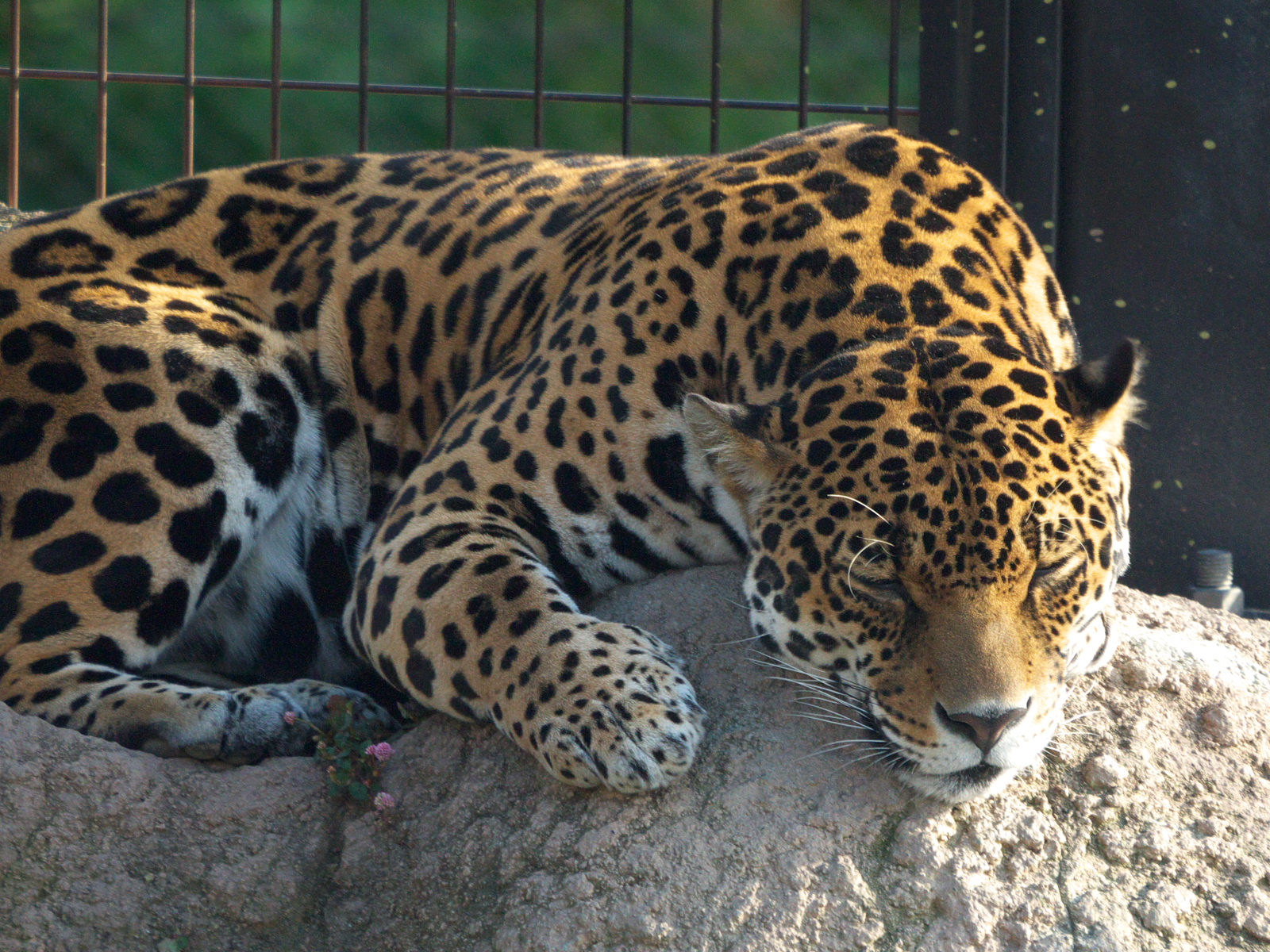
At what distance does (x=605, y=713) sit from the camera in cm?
350

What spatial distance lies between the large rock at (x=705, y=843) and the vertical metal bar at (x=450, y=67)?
3276mm

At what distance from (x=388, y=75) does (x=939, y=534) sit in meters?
19.7

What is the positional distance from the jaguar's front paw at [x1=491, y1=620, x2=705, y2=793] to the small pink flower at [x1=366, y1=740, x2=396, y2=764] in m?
0.36

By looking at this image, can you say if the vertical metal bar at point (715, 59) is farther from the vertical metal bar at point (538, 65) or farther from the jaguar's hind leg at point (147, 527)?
the jaguar's hind leg at point (147, 527)

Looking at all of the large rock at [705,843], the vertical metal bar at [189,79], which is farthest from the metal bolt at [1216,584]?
the vertical metal bar at [189,79]

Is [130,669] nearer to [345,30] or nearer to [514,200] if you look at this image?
[514,200]

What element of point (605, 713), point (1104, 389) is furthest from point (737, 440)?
point (1104, 389)

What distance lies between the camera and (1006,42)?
6258mm

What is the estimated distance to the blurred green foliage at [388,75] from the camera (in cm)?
2097

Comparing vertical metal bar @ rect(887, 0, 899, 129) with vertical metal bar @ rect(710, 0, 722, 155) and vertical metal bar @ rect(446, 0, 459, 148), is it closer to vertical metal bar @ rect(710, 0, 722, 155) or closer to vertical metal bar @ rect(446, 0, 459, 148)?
vertical metal bar @ rect(710, 0, 722, 155)

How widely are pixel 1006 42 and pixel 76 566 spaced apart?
4111mm

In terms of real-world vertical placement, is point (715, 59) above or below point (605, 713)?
above

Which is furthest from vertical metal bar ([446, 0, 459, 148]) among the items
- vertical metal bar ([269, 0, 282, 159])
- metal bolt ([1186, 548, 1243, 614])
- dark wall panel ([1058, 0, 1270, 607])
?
metal bolt ([1186, 548, 1243, 614])

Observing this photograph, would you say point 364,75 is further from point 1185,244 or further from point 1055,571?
point 1055,571
